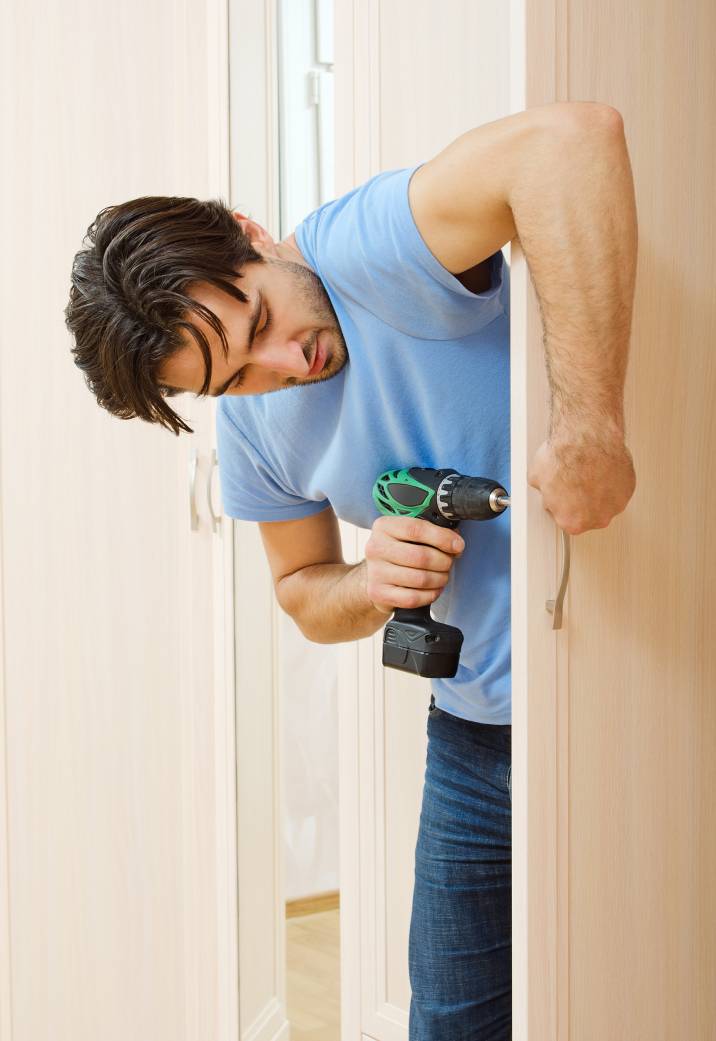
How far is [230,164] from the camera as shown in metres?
1.86

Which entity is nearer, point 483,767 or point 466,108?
point 483,767

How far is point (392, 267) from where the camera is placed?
1.06 metres

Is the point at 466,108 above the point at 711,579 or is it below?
above

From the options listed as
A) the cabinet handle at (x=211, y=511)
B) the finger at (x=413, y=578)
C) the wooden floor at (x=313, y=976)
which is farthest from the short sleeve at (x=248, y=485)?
the wooden floor at (x=313, y=976)

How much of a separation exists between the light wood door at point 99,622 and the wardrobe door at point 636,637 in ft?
3.20

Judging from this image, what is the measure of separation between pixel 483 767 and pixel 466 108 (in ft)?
3.13

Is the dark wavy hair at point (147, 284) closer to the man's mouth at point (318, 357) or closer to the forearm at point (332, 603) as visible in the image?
the man's mouth at point (318, 357)

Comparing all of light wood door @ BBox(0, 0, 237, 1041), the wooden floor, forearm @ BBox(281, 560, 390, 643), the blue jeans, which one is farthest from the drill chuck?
the wooden floor

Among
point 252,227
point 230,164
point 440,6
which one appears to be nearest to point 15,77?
point 230,164

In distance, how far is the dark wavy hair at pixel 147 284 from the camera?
3.64 feet

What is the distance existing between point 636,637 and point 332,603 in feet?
1.50

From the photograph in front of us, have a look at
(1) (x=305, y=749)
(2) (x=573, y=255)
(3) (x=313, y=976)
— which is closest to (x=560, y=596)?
(2) (x=573, y=255)

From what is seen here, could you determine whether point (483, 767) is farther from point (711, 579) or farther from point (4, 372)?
point (4, 372)

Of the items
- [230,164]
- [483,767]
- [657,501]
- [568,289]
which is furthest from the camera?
[230,164]
